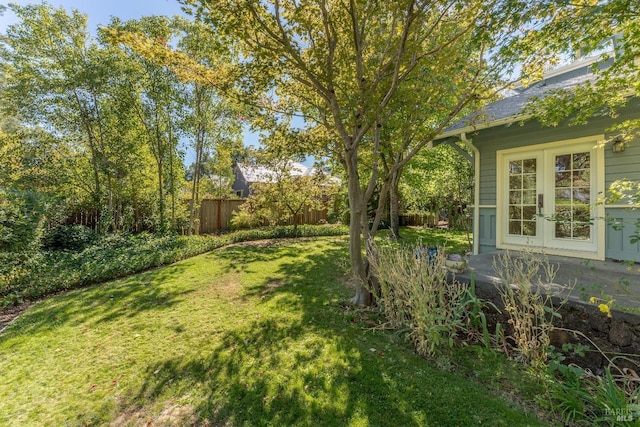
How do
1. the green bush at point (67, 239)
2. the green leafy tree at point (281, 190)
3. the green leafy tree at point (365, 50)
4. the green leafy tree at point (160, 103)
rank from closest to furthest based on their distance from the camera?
1. the green leafy tree at point (365, 50)
2. the green bush at point (67, 239)
3. the green leafy tree at point (160, 103)
4. the green leafy tree at point (281, 190)

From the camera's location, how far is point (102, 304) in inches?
160

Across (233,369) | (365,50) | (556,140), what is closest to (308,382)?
(233,369)

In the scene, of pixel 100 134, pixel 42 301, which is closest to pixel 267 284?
pixel 42 301

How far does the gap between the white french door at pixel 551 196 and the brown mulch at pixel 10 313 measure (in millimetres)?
7170

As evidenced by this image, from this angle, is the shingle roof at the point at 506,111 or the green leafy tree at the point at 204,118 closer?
the shingle roof at the point at 506,111

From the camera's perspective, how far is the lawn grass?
1981 mm

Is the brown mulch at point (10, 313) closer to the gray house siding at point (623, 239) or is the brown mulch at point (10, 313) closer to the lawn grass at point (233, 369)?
the lawn grass at point (233, 369)

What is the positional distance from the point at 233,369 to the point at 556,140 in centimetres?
582

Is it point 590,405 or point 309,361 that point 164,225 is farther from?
point 590,405

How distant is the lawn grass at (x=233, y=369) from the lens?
1981mm

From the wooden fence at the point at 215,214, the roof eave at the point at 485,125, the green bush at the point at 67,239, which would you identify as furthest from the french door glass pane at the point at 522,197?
the green bush at the point at 67,239

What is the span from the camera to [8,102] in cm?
715

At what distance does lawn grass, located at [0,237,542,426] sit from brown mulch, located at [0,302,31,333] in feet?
0.50

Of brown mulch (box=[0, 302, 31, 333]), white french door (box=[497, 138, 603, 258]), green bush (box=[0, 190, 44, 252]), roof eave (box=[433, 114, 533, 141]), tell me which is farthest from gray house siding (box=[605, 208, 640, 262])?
green bush (box=[0, 190, 44, 252])
